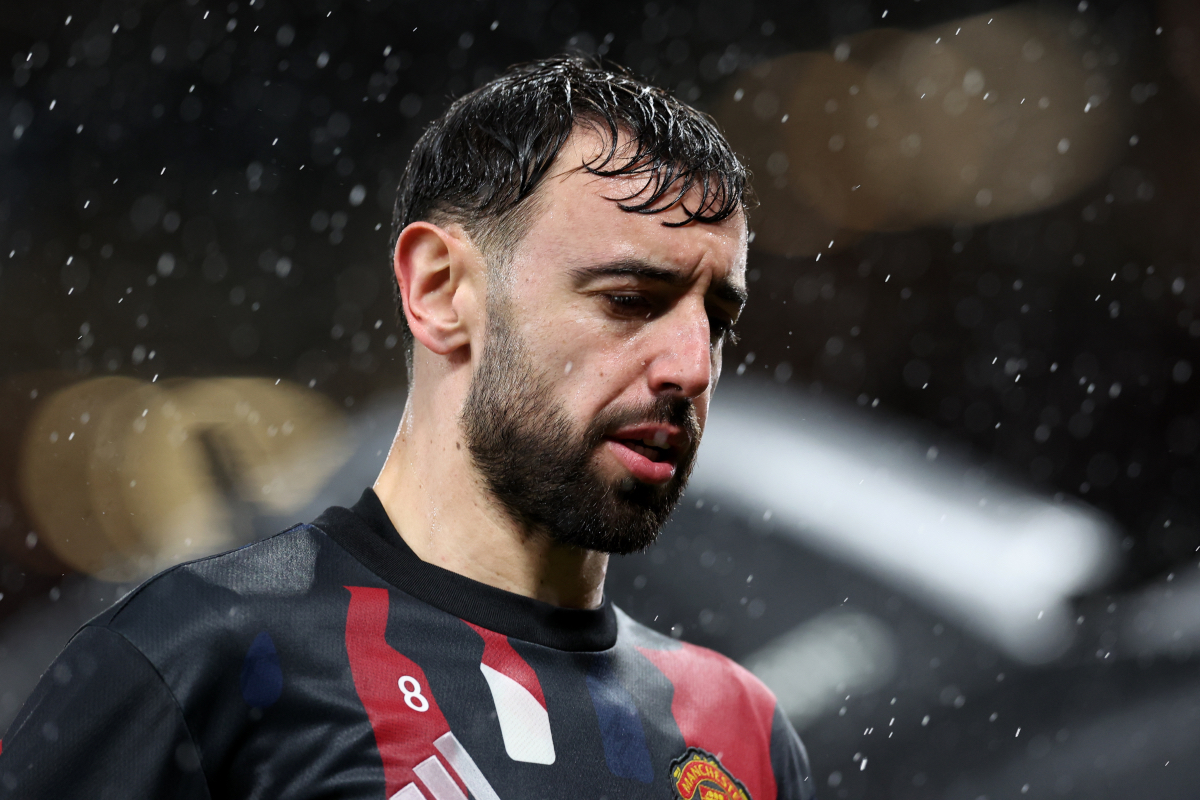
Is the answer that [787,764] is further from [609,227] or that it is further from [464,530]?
[609,227]

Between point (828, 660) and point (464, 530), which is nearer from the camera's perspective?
point (464, 530)

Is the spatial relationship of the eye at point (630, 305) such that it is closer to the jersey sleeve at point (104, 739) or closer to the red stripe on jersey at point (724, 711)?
the red stripe on jersey at point (724, 711)

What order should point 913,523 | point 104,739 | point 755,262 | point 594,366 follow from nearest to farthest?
1. point 104,739
2. point 594,366
3. point 913,523
4. point 755,262

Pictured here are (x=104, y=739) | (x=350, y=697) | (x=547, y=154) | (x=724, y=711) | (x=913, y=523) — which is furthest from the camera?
(x=913, y=523)

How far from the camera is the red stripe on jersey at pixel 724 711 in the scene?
1.58 metres

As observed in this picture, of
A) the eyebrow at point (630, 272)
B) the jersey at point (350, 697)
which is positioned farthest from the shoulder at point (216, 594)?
the eyebrow at point (630, 272)

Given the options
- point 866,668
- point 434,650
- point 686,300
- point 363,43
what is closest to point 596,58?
point 686,300

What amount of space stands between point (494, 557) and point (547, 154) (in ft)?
1.87

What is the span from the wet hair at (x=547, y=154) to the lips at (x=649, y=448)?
0.94 feet

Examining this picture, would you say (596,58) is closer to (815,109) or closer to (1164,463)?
(1164,463)

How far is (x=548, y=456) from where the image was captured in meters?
1.38

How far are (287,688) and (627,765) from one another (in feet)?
1.53

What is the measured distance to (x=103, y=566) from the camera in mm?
10859

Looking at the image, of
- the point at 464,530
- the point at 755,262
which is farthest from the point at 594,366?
the point at 755,262
